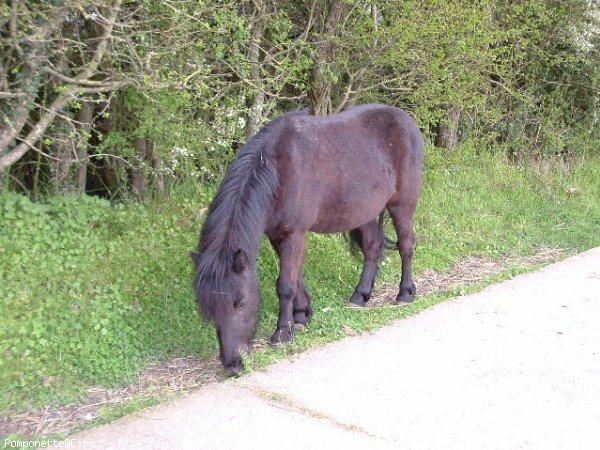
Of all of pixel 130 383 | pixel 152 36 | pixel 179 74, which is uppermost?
pixel 152 36

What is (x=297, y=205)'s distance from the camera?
4.88m

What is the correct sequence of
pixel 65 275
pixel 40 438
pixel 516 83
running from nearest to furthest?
pixel 40 438
pixel 65 275
pixel 516 83

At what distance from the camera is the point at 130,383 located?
13.9ft

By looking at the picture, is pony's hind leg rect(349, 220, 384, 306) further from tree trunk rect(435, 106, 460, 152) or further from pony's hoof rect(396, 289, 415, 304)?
tree trunk rect(435, 106, 460, 152)

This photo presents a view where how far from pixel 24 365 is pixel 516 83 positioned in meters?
10.3

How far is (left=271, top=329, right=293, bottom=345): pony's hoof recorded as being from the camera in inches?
190

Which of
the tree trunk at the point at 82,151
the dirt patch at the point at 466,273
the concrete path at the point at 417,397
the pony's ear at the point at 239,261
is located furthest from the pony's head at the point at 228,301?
the tree trunk at the point at 82,151

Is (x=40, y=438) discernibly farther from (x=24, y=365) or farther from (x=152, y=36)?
(x=152, y=36)

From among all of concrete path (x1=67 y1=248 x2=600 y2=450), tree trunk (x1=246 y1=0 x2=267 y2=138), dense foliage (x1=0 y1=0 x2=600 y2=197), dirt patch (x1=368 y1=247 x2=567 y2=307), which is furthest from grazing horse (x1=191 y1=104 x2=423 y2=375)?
tree trunk (x1=246 y1=0 x2=267 y2=138)

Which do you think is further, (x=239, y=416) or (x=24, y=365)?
(x=24, y=365)

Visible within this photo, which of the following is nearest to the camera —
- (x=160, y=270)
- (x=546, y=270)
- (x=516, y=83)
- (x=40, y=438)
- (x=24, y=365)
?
(x=40, y=438)

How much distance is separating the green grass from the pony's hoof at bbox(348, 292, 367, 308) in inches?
4.6

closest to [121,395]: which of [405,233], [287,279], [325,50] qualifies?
[287,279]

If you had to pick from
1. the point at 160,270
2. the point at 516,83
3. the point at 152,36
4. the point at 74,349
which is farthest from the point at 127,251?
the point at 516,83
